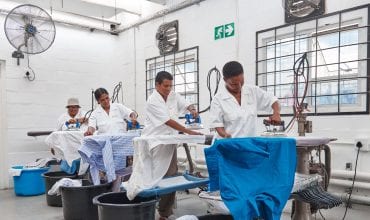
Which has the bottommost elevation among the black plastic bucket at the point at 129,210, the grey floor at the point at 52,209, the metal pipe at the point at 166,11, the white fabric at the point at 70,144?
the grey floor at the point at 52,209

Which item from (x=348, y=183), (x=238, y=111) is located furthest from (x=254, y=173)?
(x=348, y=183)

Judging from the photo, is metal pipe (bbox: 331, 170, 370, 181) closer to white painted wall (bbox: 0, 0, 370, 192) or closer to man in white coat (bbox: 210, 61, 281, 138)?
white painted wall (bbox: 0, 0, 370, 192)

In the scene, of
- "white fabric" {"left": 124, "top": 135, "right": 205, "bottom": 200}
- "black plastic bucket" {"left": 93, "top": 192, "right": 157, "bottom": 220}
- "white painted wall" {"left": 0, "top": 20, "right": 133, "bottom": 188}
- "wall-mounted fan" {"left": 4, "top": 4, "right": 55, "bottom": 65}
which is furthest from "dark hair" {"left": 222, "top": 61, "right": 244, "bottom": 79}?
"white painted wall" {"left": 0, "top": 20, "right": 133, "bottom": 188}

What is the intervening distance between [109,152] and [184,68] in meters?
2.05

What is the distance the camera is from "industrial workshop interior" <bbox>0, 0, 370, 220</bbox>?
2.09 m

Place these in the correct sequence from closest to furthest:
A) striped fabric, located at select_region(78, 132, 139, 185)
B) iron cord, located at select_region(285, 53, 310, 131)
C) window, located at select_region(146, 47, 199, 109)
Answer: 1. striped fabric, located at select_region(78, 132, 139, 185)
2. iron cord, located at select_region(285, 53, 310, 131)
3. window, located at select_region(146, 47, 199, 109)

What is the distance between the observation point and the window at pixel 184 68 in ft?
14.0

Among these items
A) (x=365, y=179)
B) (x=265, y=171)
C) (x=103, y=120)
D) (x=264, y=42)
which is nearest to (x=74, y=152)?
(x=103, y=120)

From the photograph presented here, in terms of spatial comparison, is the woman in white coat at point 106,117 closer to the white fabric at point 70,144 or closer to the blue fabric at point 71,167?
the white fabric at point 70,144

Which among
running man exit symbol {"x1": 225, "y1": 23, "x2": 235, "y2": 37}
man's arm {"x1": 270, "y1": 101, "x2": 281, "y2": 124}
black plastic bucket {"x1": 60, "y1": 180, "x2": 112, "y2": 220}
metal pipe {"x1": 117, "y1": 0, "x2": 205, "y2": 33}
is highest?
metal pipe {"x1": 117, "y1": 0, "x2": 205, "y2": 33}

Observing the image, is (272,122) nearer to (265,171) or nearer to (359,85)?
(265,171)

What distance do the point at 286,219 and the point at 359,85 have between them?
1317 millimetres

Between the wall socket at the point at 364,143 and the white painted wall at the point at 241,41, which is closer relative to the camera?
the wall socket at the point at 364,143

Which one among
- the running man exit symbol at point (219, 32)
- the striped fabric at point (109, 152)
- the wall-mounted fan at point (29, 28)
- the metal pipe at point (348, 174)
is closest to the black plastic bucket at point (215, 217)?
the striped fabric at point (109, 152)
